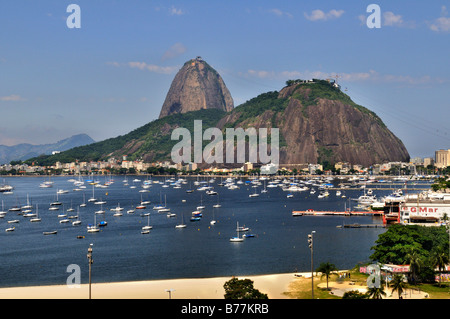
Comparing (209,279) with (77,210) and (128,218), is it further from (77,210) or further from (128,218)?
(77,210)

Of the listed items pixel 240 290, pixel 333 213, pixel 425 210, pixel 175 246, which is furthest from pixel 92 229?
pixel 240 290

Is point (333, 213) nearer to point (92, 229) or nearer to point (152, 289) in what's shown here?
point (92, 229)

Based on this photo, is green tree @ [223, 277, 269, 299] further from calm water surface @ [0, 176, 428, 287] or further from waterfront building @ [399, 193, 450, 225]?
waterfront building @ [399, 193, 450, 225]

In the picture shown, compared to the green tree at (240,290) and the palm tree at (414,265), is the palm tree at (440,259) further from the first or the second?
the green tree at (240,290)

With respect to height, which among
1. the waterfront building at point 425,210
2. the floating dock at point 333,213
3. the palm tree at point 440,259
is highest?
the waterfront building at point 425,210

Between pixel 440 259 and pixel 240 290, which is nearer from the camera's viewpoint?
pixel 240 290

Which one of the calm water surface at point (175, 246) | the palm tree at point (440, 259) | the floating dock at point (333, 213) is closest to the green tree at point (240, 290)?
the calm water surface at point (175, 246)

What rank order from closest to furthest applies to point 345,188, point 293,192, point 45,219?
point 45,219, point 293,192, point 345,188

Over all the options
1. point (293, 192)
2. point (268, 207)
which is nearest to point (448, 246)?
point (268, 207)
